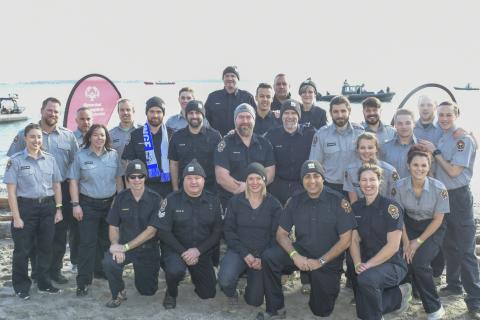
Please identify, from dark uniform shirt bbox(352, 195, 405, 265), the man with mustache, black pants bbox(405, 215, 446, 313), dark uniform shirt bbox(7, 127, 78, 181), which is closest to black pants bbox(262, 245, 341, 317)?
dark uniform shirt bbox(352, 195, 405, 265)

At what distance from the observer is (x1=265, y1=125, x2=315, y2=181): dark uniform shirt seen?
654cm

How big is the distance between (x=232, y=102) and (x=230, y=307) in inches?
141

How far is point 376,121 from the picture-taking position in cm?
626

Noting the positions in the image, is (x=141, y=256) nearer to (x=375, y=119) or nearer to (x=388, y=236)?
(x=388, y=236)

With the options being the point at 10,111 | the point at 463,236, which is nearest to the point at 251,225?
the point at 463,236

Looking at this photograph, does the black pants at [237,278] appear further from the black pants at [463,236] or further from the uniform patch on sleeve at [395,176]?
the black pants at [463,236]

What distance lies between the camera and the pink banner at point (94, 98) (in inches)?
345

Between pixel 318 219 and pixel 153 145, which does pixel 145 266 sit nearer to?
pixel 153 145

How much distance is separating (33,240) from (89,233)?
2.14 feet

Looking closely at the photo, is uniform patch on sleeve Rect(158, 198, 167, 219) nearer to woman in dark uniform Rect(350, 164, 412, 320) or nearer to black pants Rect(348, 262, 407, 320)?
woman in dark uniform Rect(350, 164, 412, 320)

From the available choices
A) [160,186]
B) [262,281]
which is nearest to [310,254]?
[262,281]

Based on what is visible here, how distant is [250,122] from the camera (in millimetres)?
6309

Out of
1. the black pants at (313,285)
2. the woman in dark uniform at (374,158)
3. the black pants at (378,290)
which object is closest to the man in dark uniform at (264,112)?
the woman in dark uniform at (374,158)

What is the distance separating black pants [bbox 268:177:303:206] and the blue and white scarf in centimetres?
147
